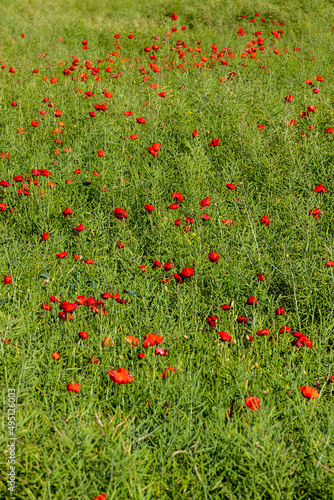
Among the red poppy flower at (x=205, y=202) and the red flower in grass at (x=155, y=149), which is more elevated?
the red flower in grass at (x=155, y=149)

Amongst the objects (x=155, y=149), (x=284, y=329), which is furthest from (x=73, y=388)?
(x=155, y=149)

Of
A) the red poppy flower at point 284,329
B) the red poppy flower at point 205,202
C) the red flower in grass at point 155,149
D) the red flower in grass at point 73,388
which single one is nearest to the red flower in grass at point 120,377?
the red flower in grass at point 73,388

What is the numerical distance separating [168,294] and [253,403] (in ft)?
2.83

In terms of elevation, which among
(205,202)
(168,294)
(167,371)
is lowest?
(168,294)

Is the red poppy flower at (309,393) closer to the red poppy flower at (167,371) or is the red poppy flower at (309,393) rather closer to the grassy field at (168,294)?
the grassy field at (168,294)

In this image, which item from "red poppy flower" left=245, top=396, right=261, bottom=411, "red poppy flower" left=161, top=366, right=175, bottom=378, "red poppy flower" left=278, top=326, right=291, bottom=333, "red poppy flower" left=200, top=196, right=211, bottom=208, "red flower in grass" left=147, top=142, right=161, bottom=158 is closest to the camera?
"red poppy flower" left=245, top=396, right=261, bottom=411

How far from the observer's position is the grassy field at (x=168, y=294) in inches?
53.3

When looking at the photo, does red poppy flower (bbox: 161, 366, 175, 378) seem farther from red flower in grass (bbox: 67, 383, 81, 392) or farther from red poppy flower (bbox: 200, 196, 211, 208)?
red poppy flower (bbox: 200, 196, 211, 208)

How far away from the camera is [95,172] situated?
3.00 m

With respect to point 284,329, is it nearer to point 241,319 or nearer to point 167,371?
point 241,319

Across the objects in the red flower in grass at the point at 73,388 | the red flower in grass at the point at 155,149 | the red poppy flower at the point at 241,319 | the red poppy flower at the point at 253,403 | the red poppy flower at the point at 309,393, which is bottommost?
the red flower in grass at the point at 73,388

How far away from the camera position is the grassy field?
1.35 meters

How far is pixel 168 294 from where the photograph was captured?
2248 mm

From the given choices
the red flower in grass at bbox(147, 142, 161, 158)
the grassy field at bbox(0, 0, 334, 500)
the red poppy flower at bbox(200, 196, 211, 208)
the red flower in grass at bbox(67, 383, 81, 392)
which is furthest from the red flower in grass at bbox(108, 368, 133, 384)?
the red flower in grass at bbox(147, 142, 161, 158)
